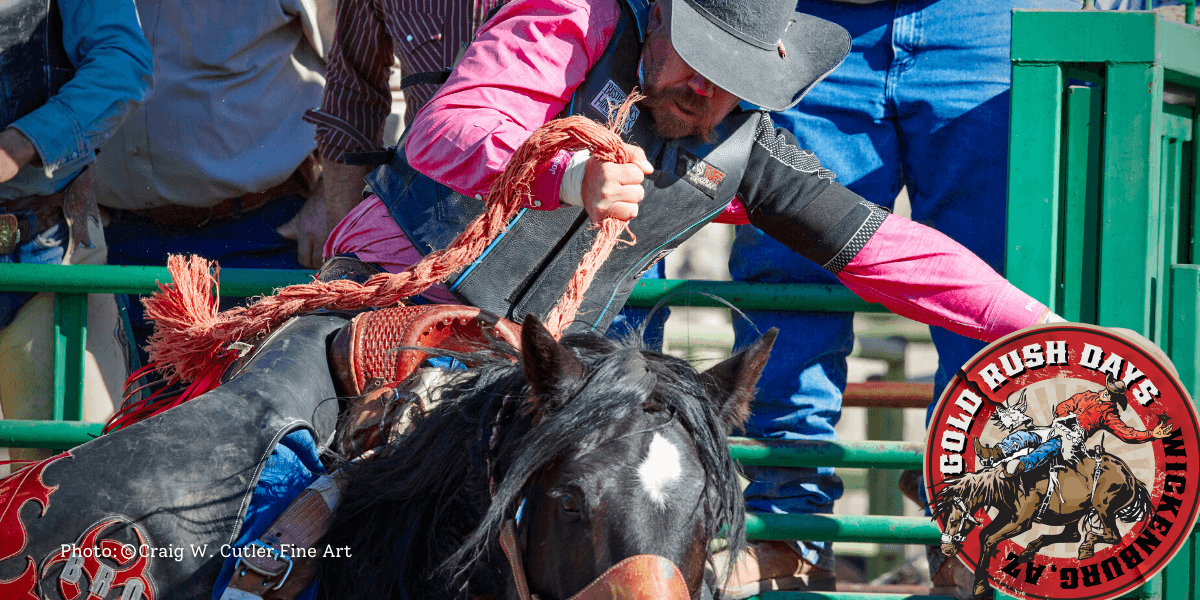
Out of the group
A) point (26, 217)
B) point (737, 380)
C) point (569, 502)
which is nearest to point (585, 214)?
point (737, 380)

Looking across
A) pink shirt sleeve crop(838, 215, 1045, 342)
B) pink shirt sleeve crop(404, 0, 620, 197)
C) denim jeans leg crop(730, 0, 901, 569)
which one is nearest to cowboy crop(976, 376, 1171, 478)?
pink shirt sleeve crop(838, 215, 1045, 342)

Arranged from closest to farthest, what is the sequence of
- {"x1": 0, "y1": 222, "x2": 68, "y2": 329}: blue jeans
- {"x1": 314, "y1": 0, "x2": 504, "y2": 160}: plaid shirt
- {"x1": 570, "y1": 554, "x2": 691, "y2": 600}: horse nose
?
{"x1": 570, "y1": 554, "x2": 691, "y2": 600}: horse nose, {"x1": 0, "y1": 222, "x2": 68, "y2": 329}: blue jeans, {"x1": 314, "y1": 0, "x2": 504, "y2": 160}: plaid shirt

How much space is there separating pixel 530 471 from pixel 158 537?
2.10ft

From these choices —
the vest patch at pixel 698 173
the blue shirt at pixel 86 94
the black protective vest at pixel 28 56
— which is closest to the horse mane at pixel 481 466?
the vest patch at pixel 698 173

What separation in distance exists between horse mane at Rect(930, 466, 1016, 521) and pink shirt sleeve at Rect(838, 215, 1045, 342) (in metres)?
0.31

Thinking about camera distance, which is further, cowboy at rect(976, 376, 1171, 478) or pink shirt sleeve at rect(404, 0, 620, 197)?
cowboy at rect(976, 376, 1171, 478)

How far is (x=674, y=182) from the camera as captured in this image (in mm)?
2154

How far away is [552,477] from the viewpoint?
143 centimetres

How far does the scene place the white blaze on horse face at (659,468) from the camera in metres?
1.39

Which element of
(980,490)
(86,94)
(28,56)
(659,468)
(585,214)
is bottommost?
(980,490)

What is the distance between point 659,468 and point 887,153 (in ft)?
5.38

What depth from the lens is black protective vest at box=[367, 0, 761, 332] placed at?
2074 mm

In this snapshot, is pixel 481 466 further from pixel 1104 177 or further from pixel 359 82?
pixel 359 82

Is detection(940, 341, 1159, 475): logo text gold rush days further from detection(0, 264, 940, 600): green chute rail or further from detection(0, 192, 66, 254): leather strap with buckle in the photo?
detection(0, 192, 66, 254): leather strap with buckle
